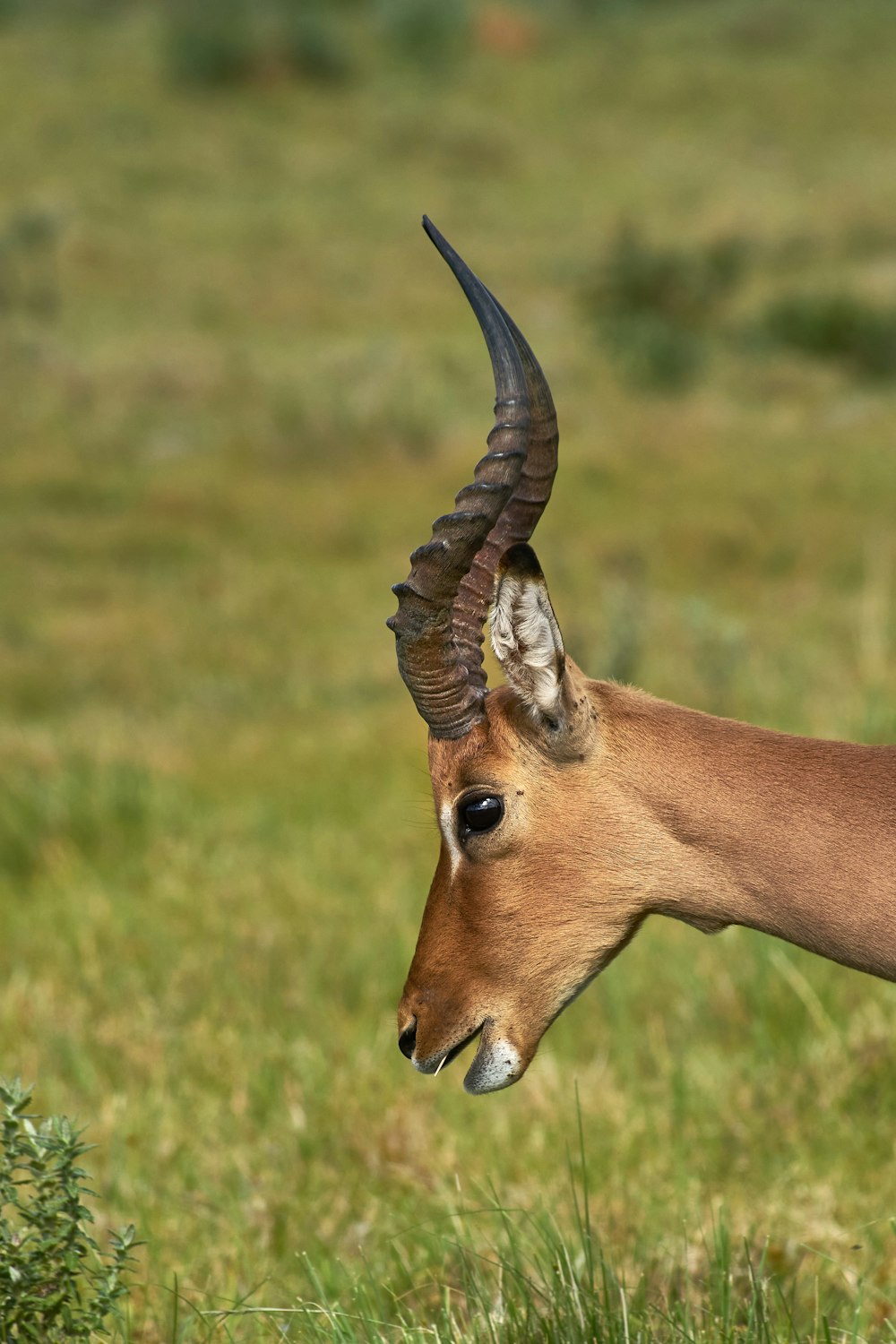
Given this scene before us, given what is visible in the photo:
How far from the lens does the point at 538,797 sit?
127 inches

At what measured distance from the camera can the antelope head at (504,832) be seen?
316cm

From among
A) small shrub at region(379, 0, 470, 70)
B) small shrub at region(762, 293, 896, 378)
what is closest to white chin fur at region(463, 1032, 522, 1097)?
small shrub at region(762, 293, 896, 378)

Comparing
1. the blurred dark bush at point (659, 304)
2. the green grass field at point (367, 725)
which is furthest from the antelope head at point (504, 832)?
the blurred dark bush at point (659, 304)

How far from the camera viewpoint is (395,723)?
9.71 metres

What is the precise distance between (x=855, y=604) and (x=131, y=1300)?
A: 33.2ft

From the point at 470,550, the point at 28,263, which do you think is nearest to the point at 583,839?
the point at 470,550

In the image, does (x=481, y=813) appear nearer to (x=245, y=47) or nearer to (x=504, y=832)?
(x=504, y=832)

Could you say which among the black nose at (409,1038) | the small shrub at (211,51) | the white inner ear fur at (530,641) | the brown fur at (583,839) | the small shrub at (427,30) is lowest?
the black nose at (409,1038)

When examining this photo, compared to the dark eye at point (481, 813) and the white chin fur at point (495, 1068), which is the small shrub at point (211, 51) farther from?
the white chin fur at point (495, 1068)

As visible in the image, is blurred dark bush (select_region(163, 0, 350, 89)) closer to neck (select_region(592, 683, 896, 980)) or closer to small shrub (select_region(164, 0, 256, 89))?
small shrub (select_region(164, 0, 256, 89))

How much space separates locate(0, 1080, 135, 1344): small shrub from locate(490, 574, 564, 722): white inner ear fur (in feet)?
3.98

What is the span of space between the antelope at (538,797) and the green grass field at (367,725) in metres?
0.48

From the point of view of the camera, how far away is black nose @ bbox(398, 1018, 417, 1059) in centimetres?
327

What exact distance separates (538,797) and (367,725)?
6656mm
